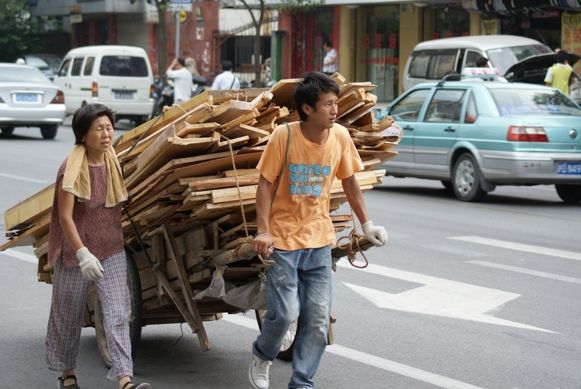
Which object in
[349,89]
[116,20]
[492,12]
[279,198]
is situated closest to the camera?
[279,198]

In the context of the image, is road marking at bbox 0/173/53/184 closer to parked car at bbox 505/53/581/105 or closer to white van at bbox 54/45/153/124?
parked car at bbox 505/53/581/105

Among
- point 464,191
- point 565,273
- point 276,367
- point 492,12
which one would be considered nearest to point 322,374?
point 276,367

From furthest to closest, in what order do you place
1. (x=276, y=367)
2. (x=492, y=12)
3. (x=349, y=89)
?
(x=492, y=12), (x=276, y=367), (x=349, y=89)

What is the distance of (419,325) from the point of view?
25.6 feet

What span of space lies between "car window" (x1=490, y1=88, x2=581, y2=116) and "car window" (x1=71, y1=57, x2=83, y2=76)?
16.3 metres

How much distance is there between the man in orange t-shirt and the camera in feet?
18.0

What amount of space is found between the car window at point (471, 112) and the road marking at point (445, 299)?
5.75 m

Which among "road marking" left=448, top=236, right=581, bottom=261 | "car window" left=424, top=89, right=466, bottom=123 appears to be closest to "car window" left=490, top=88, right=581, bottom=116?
"car window" left=424, top=89, right=466, bottom=123

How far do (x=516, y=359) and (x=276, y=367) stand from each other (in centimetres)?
141

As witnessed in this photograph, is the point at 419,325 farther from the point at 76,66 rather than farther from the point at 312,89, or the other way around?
the point at 76,66

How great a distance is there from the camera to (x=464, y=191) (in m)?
14.9

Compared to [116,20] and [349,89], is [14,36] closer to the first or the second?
[116,20]

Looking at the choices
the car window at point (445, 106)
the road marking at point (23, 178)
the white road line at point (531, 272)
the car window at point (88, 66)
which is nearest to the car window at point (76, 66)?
the car window at point (88, 66)

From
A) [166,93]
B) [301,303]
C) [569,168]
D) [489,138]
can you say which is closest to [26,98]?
[166,93]
